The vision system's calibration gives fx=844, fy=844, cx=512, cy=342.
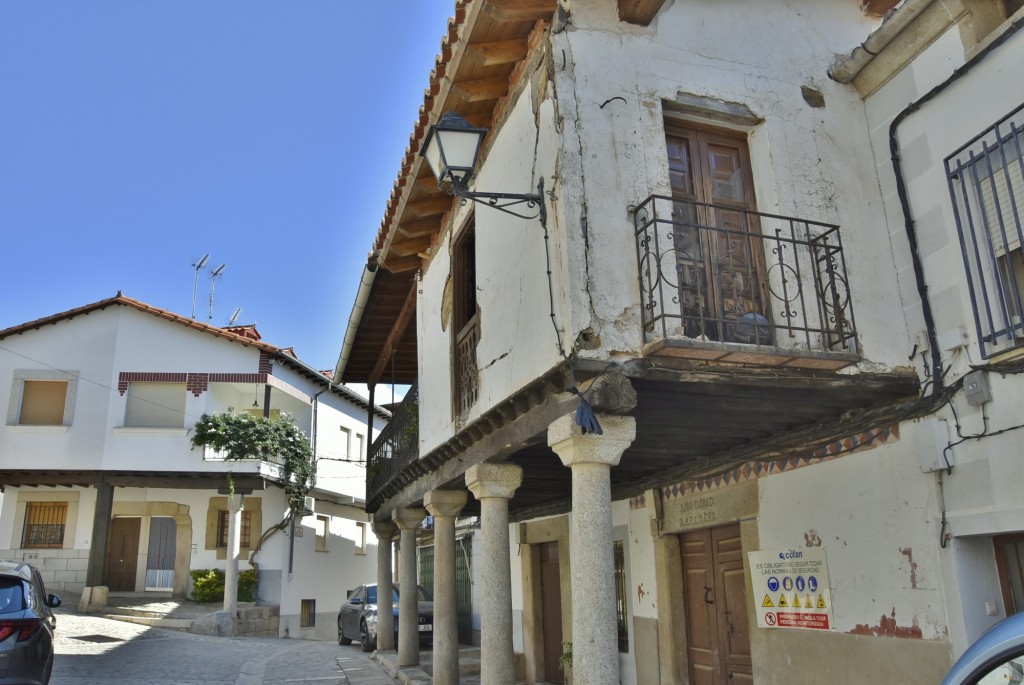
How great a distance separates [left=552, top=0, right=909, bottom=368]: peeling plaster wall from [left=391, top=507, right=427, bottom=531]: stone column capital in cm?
733

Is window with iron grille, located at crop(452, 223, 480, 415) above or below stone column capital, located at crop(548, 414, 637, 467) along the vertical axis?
above

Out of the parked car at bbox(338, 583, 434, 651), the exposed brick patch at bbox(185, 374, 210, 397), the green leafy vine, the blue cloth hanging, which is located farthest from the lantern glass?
the exposed brick patch at bbox(185, 374, 210, 397)

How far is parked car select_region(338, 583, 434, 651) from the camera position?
15.8 metres

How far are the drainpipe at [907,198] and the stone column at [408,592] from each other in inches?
308

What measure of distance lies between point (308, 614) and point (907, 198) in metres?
21.9

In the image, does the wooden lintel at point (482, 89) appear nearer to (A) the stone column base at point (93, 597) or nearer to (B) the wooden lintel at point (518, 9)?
(B) the wooden lintel at point (518, 9)

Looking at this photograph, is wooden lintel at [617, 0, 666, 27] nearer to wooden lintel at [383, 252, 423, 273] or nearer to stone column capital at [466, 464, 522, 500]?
stone column capital at [466, 464, 522, 500]

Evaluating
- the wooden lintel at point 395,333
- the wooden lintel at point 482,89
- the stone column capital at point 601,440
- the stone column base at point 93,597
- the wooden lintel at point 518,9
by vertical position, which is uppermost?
the wooden lintel at point 482,89

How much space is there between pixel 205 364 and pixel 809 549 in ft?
64.2

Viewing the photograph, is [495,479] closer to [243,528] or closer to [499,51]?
[499,51]

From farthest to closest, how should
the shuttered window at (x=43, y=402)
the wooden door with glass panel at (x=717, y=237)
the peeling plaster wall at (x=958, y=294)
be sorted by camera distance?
the shuttered window at (x=43, y=402)
the wooden door with glass panel at (x=717, y=237)
the peeling plaster wall at (x=958, y=294)

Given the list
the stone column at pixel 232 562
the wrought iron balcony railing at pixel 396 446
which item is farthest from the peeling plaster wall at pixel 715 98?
the stone column at pixel 232 562

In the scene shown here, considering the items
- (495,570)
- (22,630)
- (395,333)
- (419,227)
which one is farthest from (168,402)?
(495,570)

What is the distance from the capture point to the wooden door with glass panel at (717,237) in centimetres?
589
